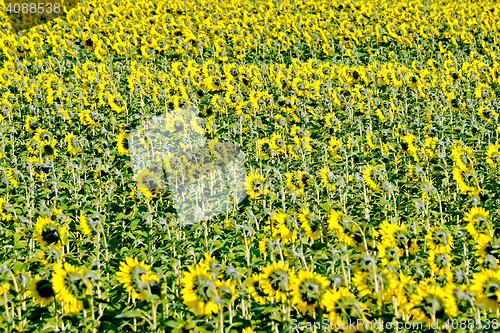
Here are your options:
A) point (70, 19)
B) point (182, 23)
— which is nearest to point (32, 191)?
point (182, 23)

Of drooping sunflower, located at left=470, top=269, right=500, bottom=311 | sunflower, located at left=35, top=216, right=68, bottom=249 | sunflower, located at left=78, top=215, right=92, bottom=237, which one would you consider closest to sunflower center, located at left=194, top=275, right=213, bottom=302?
sunflower, located at left=35, top=216, right=68, bottom=249

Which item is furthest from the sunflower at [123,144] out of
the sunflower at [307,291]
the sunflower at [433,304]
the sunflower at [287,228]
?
the sunflower at [433,304]

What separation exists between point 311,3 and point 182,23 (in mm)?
5156

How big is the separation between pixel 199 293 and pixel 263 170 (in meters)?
3.70

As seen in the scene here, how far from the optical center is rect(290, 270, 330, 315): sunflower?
2709 millimetres

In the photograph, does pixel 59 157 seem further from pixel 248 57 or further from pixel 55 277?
pixel 248 57

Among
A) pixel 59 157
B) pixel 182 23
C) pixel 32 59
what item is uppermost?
pixel 182 23

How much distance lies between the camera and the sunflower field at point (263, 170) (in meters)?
2.89

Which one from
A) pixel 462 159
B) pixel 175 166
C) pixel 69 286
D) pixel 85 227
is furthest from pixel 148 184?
pixel 462 159

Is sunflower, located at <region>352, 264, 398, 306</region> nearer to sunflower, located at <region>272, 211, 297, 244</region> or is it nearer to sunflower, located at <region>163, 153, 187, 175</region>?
sunflower, located at <region>272, 211, 297, 244</region>

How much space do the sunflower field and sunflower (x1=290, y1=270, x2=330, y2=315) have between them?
1cm

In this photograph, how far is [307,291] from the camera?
2.71 meters

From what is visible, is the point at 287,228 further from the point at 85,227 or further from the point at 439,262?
the point at 85,227

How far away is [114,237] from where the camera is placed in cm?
467
